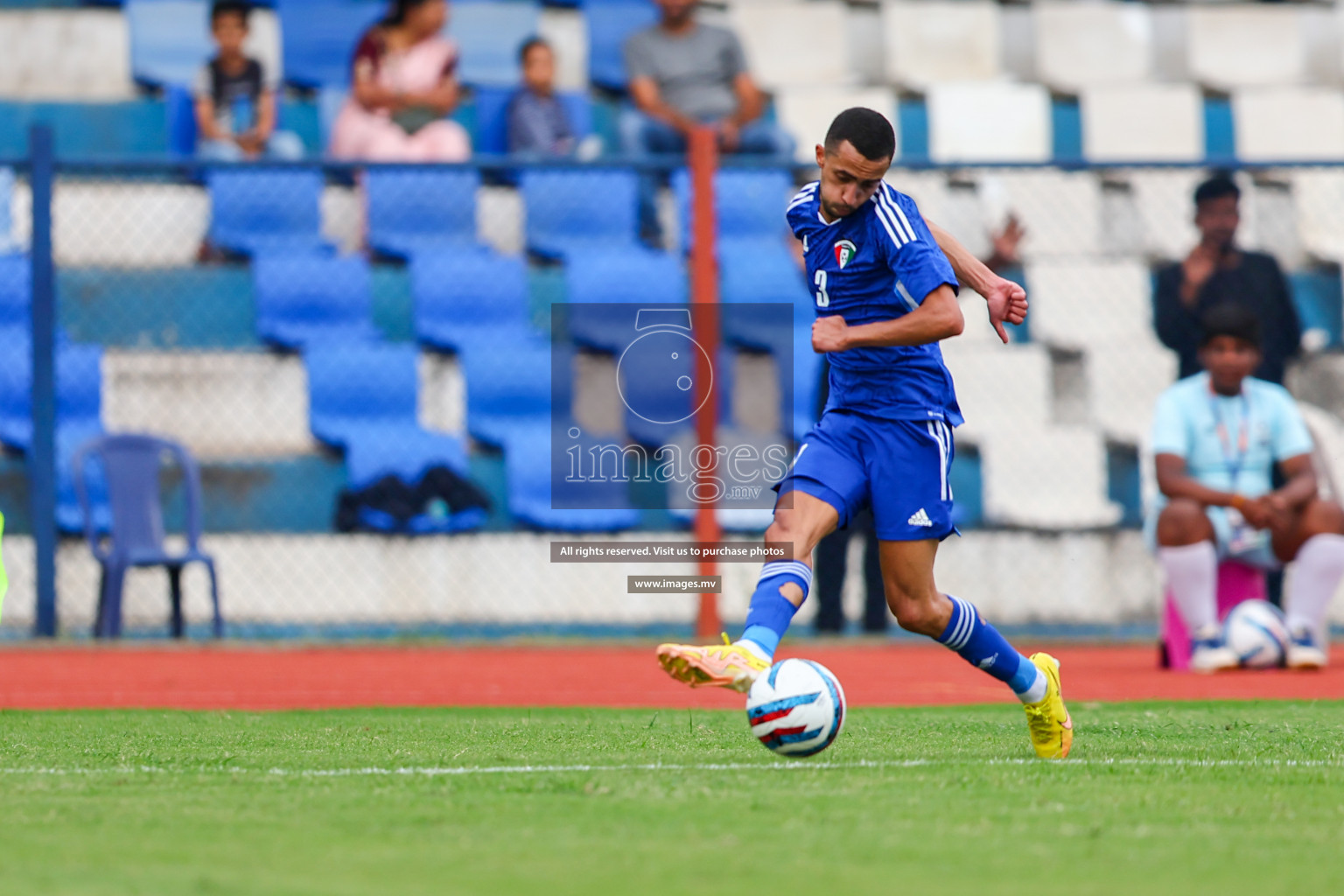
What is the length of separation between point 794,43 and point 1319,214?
4435 mm

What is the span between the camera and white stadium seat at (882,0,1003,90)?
15688mm

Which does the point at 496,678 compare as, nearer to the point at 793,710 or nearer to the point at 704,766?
the point at 704,766

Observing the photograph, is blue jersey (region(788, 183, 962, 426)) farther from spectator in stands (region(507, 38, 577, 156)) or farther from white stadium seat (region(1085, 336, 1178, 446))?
spectator in stands (region(507, 38, 577, 156))

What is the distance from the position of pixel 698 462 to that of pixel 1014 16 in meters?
6.88

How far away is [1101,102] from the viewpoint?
1502cm

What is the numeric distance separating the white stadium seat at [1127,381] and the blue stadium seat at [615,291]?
10.0ft

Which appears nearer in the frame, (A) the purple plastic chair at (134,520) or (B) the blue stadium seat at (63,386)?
(A) the purple plastic chair at (134,520)

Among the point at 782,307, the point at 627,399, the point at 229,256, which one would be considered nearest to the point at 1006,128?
the point at 782,307

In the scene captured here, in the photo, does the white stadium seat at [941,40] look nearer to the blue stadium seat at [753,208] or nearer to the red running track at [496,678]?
the blue stadium seat at [753,208]

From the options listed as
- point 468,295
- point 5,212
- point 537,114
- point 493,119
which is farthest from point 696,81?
point 5,212

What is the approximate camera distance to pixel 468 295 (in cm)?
1235

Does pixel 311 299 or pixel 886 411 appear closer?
pixel 886 411

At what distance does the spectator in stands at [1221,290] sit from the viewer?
10.5 metres

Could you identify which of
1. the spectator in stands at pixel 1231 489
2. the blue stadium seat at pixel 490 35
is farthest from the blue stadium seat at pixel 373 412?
the spectator in stands at pixel 1231 489
